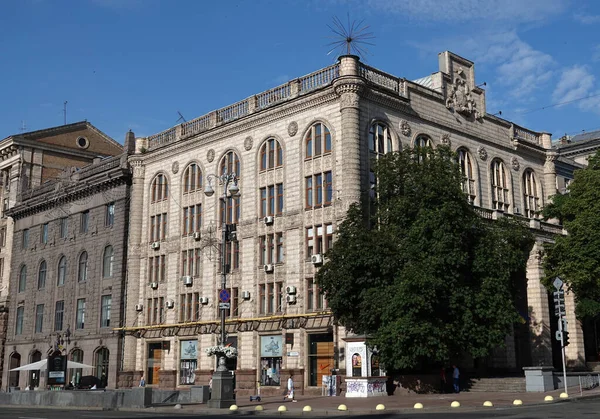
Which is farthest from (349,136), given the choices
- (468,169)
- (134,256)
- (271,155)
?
(134,256)

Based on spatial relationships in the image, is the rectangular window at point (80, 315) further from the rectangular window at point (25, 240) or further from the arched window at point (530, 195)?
the arched window at point (530, 195)

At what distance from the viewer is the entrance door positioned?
164 feet

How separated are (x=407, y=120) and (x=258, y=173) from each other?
10.2m

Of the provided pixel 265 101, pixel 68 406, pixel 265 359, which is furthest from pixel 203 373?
pixel 265 101

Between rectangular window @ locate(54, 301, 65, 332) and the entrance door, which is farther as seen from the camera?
rectangular window @ locate(54, 301, 65, 332)

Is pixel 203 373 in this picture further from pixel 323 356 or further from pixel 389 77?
pixel 389 77

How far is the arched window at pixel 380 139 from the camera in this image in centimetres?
4178

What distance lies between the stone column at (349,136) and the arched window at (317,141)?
107 cm

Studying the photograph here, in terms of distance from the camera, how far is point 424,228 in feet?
111

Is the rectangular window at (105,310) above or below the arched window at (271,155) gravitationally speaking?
below

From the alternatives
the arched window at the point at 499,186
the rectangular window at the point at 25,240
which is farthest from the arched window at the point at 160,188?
the arched window at the point at 499,186

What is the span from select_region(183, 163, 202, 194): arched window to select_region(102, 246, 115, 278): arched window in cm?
923

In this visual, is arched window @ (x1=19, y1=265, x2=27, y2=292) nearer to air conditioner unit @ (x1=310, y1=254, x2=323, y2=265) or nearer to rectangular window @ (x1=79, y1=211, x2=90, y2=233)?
rectangular window @ (x1=79, y1=211, x2=90, y2=233)

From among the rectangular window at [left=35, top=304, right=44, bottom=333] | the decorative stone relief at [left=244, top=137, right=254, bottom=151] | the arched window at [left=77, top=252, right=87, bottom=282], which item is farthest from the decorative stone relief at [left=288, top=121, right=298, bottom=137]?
the rectangular window at [left=35, top=304, right=44, bottom=333]
